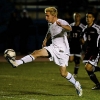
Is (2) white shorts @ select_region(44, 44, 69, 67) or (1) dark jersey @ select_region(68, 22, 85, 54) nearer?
(2) white shorts @ select_region(44, 44, 69, 67)

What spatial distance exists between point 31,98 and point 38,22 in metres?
17.8

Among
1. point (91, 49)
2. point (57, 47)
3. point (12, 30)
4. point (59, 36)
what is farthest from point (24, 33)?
point (57, 47)

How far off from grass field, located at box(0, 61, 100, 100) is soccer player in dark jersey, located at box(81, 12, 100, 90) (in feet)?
1.32

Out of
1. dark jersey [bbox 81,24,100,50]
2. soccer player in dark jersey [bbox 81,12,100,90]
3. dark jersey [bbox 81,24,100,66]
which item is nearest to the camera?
Answer: soccer player in dark jersey [bbox 81,12,100,90]

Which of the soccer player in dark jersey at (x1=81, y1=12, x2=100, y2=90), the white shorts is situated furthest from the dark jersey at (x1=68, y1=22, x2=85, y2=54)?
the white shorts

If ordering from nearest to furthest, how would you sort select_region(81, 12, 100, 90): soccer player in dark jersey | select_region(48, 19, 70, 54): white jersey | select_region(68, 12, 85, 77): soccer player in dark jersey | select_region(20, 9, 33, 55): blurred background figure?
select_region(48, 19, 70, 54): white jersey, select_region(81, 12, 100, 90): soccer player in dark jersey, select_region(68, 12, 85, 77): soccer player in dark jersey, select_region(20, 9, 33, 55): blurred background figure

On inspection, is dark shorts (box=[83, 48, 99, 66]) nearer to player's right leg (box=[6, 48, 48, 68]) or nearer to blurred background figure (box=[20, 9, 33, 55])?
player's right leg (box=[6, 48, 48, 68])

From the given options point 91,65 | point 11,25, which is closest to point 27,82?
point 91,65

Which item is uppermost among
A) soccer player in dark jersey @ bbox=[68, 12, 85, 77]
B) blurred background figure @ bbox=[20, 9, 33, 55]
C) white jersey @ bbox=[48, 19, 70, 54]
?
white jersey @ bbox=[48, 19, 70, 54]

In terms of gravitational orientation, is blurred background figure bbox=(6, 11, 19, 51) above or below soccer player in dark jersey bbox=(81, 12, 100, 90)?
below

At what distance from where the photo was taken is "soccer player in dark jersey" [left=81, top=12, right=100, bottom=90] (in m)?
13.6

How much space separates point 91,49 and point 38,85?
170 cm

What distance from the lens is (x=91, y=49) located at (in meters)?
13.8

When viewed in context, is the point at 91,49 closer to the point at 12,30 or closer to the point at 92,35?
the point at 92,35
